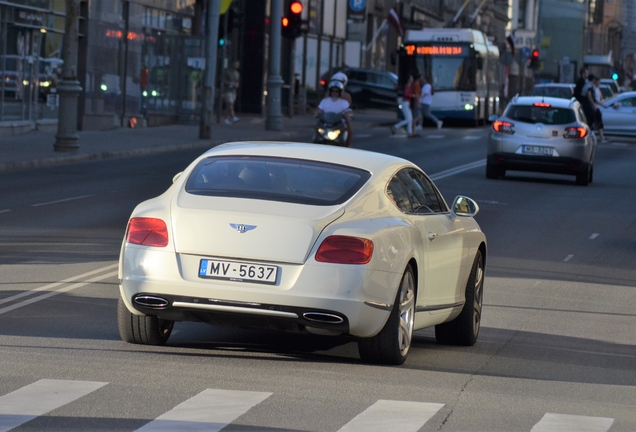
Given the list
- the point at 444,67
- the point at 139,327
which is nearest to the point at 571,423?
the point at 139,327

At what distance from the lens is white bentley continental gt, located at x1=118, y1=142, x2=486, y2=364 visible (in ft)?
25.4

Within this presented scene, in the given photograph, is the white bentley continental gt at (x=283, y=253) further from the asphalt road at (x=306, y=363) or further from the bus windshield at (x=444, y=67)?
the bus windshield at (x=444, y=67)

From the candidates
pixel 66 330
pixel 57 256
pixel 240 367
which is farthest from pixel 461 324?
pixel 57 256

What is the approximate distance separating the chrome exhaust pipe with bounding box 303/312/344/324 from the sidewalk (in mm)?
16747

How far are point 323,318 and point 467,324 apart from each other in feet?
6.33

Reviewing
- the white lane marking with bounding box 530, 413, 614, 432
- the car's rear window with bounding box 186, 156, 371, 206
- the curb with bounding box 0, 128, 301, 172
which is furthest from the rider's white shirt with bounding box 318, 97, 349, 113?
the white lane marking with bounding box 530, 413, 614, 432

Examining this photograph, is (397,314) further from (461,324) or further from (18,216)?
(18,216)

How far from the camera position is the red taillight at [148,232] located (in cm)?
798

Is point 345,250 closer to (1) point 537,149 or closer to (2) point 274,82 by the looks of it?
(1) point 537,149

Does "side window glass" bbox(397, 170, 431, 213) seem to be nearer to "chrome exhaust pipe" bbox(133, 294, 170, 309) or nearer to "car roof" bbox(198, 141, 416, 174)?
"car roof" bbox(198, 141, 416, 174)

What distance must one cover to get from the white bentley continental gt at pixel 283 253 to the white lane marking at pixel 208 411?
780 millimetres

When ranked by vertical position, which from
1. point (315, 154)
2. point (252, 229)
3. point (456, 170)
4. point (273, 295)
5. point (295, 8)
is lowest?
point (456, 170)

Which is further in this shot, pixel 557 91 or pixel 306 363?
pixel 557 91

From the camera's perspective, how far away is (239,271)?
7809 millimetres
